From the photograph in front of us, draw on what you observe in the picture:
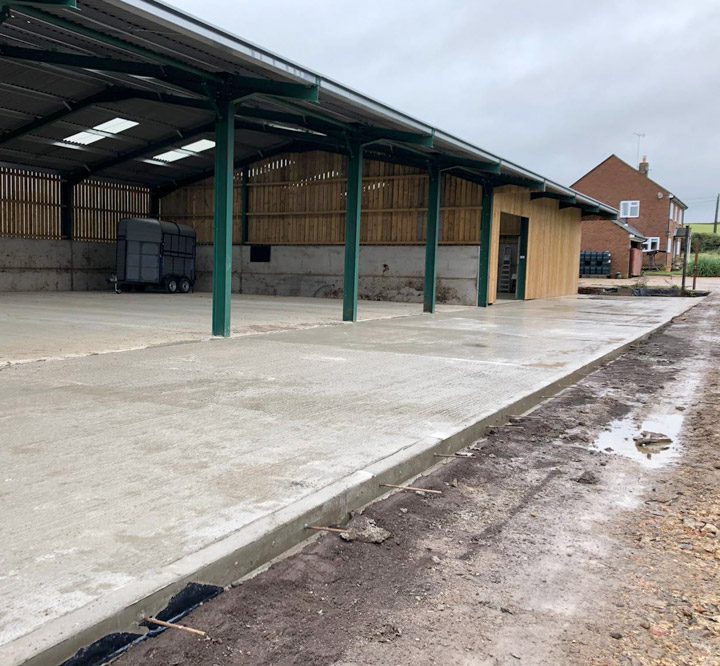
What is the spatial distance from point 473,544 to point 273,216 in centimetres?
2420

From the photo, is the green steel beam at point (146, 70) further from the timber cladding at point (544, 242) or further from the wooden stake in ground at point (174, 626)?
the timber cladding at point (544, 242)

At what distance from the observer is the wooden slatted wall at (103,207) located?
2658cm

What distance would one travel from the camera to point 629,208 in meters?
58.3

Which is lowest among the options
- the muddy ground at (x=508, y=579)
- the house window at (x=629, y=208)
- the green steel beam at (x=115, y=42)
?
the muddy ground at (x=508, y=579)

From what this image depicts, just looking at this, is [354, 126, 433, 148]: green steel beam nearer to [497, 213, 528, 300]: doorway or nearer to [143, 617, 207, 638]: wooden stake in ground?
[497, 213, 528, 300]: doorway

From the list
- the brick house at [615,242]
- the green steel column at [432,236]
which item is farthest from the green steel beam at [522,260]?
the brick house at [615,242]

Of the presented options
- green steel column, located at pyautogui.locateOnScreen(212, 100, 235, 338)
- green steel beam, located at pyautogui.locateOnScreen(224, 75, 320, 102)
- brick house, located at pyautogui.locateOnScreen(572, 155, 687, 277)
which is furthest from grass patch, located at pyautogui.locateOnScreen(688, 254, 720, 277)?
green steel column, located at pyautogui.locateOnScreen(212, 100, 235, 338)

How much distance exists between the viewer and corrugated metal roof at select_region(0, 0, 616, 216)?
373 inches

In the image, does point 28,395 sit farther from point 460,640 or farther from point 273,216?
point 273,216

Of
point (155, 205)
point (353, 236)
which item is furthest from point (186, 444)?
point (155, 205)

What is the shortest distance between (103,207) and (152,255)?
12.5 ft

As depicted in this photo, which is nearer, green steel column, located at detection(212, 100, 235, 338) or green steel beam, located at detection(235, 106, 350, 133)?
green steel column, located at detection(212, 100, 235, 338)

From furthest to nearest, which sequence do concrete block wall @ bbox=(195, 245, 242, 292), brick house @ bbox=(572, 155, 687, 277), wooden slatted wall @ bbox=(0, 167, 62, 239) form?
brick house @ bbox=(572, 155, 687, 277) → concrete block wall @ bbox=(195, 245, 242, 292) → wooden slatted wall @ bbox=(0, 167, 62, 239)

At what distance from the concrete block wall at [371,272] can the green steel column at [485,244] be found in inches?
13.7
